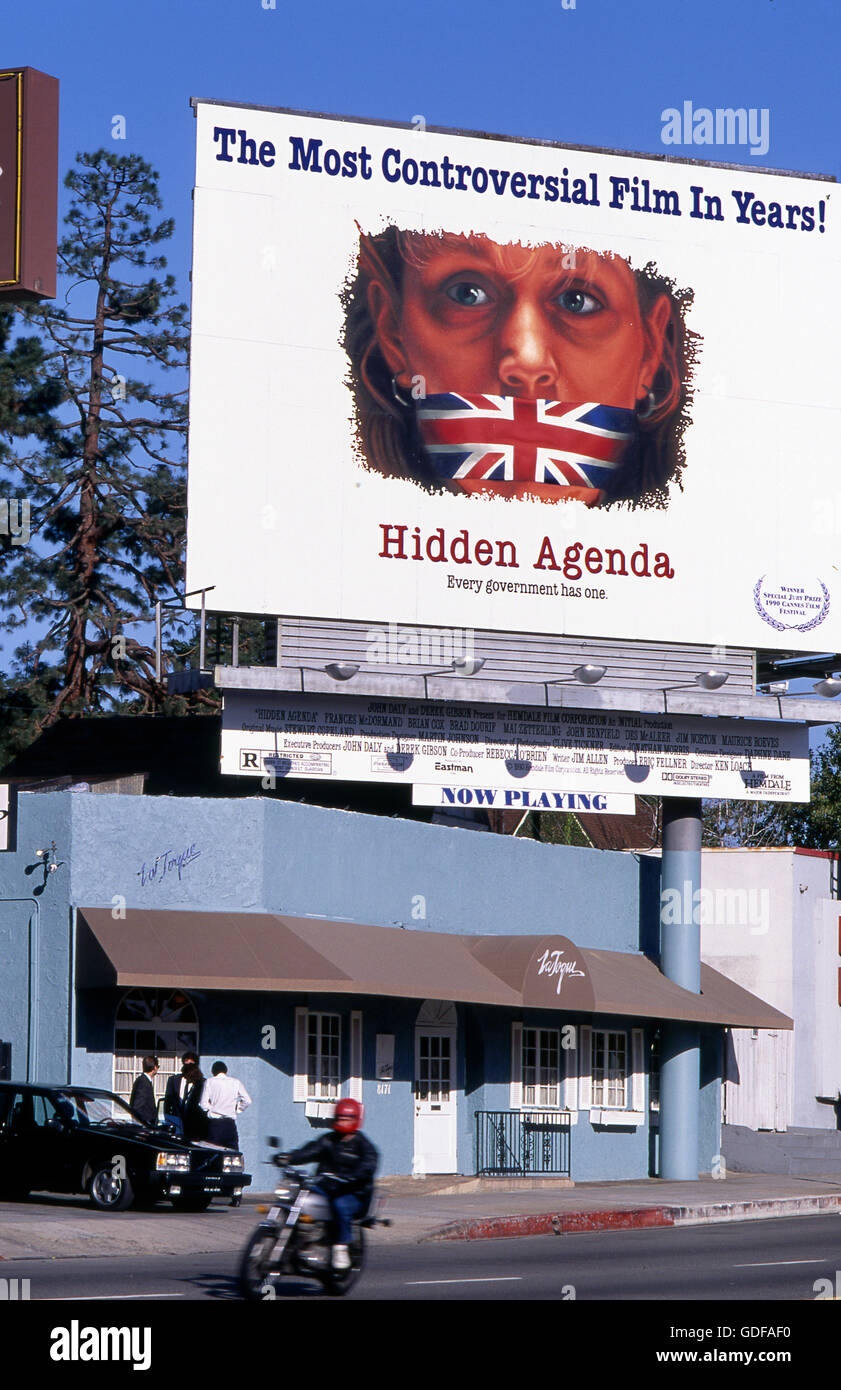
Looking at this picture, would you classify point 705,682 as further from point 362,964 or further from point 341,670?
point 362,964

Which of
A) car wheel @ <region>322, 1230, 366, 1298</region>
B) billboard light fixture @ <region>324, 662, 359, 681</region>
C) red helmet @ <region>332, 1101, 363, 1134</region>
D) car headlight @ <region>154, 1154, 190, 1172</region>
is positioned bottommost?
car headlight @ <region>154, 1154, 190, 1172</region>

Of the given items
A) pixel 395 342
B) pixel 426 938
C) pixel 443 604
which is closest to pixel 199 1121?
pixel 426 938

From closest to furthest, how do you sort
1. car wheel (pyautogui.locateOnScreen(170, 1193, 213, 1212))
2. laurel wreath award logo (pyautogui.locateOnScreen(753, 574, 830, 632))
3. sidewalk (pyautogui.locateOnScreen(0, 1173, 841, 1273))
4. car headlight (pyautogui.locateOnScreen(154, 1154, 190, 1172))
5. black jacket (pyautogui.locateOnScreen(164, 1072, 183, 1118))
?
1. sidewalk (pyautogui.locateOnScreen(0, 1173, 841, 1273))
2. car headlight (pyautogui.locateOnScreen(154, 1154, 190, 1172))
3. car wheel (pyautogui.locateOnScreen(170, 1193, 213, 1212))
4. black jacket (pyautogui.locateOnScreen(164, 1072, 183, 1118))
5. laurel wreath award logo (pyautogui.locateOnScreen(753, 574, 830, 632))

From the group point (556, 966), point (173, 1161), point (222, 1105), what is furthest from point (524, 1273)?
point (556, 966)

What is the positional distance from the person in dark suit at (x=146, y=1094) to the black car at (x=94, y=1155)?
1.04 m

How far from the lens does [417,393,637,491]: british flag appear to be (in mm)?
30672

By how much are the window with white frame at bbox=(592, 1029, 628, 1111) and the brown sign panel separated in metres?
19.9

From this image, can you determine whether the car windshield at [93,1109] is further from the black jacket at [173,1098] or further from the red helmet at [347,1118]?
the red helmet at [347,1118]

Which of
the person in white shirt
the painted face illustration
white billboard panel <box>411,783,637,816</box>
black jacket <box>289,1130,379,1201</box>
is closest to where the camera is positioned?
black jacket <box>289,1130,379,1201</box>

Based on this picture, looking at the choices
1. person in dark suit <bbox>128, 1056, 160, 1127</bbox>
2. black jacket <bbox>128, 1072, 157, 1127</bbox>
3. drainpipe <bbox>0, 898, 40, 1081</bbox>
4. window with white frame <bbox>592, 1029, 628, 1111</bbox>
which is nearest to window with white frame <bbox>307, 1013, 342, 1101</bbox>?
person in dark suit <bbox>128, 1056, 160, 1127</bbox>

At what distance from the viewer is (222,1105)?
959 inches

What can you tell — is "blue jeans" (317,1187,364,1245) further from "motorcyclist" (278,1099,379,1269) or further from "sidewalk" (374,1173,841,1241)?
"sidewalk" (374,1173,841,1241)

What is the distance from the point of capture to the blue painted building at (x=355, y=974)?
998 inches

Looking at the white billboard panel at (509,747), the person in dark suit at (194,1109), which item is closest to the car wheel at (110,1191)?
the person in dark suit at (194,1109)
